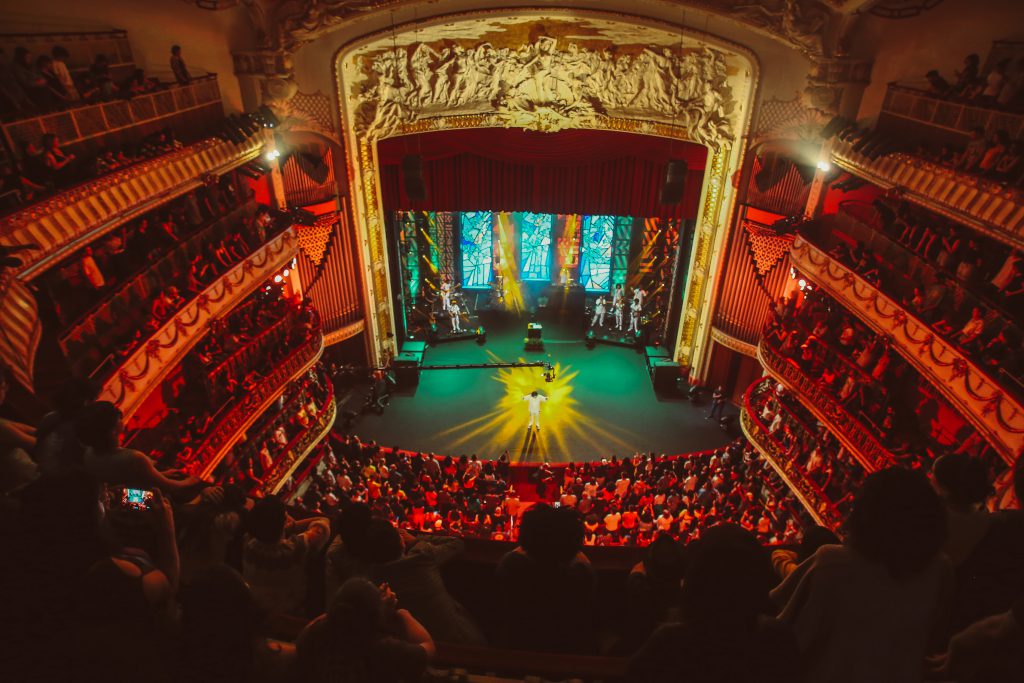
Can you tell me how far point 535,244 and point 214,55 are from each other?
11.2 metres

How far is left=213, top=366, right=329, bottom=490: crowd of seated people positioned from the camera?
Answer: 36.2 feet

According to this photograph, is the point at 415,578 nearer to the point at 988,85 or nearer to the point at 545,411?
the point at 988,85

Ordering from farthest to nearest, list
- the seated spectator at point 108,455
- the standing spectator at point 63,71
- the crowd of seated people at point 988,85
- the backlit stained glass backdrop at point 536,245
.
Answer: the backlit stained glass backdrop at point 536,245 → the crowd of seated people at point 988,85 → the standing spectator at point 63,71 → the seated spectator at point 108,455

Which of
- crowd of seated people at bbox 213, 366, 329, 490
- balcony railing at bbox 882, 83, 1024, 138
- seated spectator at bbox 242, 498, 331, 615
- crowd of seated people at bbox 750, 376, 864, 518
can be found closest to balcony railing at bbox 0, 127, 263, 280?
crowd of seated people at bbox 213, 366, 329, 490

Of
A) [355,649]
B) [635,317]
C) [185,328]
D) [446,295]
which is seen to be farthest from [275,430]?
[355,649]

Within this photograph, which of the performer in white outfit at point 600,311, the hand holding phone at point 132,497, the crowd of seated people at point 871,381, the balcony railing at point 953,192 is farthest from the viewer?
the performer in white outfit at point 600,311

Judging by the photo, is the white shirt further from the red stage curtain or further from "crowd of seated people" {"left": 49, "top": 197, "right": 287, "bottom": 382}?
"crowd of seated people" {"left": 49, "top": 197, "right": 287, "bottom": 382}

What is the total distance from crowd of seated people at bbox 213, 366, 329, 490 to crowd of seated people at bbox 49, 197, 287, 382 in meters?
2.87

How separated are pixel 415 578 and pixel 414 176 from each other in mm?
11412

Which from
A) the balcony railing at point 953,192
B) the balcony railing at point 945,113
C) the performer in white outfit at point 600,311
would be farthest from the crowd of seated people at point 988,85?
the performer in white outfit at point 600,311

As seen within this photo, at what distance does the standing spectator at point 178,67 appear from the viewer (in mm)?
9875

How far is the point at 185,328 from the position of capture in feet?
31.2

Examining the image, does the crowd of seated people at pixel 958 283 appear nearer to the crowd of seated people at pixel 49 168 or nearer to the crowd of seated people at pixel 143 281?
the crowd of seated people at pixel 143 281

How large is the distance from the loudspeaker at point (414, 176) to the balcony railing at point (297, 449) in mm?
4727
